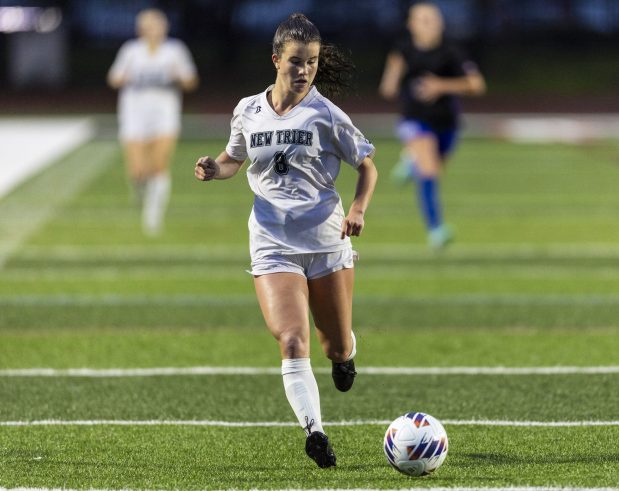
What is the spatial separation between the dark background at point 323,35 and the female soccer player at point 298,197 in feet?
132

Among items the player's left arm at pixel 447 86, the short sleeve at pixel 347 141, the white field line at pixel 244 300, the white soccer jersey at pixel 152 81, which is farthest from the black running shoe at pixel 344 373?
the white soccer jersey at pixel 152 81

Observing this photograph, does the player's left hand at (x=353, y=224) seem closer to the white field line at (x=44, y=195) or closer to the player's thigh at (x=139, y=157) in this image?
the white field line at (x=44, y=195)

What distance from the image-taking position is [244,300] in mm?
12281

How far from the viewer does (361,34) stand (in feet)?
192

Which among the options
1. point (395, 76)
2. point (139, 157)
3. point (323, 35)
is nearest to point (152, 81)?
point (139, 157)

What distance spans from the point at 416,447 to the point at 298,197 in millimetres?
1244

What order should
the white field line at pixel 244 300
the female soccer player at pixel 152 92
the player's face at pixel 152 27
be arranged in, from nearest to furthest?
the white field line at pixel 244 300, the player's face at pixel 152 27, the female soccer player at pixel 152 92

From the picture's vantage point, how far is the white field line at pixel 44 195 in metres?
17.0

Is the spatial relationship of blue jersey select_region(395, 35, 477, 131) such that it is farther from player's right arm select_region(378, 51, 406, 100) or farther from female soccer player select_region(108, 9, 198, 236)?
female soccer player select_region(108, 9, 198, 236)

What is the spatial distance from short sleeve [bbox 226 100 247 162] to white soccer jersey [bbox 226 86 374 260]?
9cm

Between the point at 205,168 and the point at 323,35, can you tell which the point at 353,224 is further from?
the point at 323,35

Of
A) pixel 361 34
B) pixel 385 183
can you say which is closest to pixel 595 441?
pixel 385 183

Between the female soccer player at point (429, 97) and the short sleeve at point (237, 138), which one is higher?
the short sleeve at point (237, 138)

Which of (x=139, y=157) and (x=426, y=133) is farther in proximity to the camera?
(x=139, y=157)
